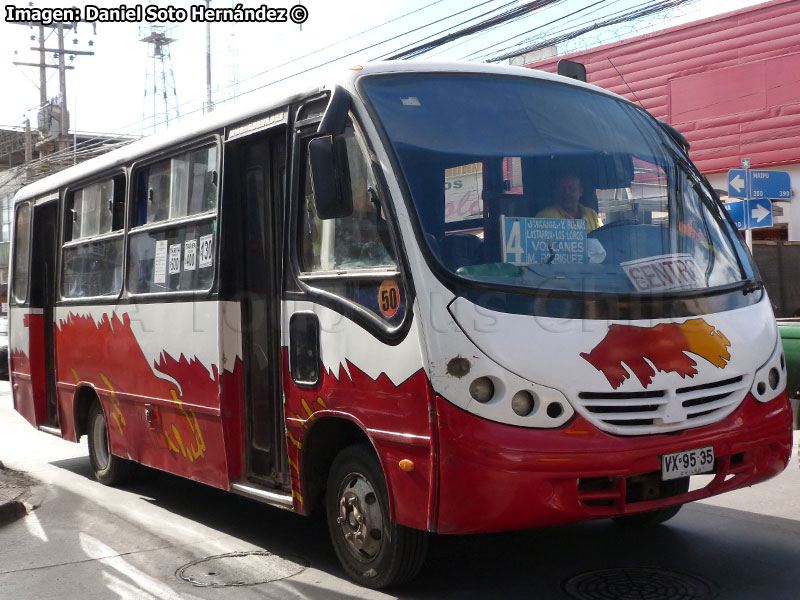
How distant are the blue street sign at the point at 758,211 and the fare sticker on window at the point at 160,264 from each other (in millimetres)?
9332

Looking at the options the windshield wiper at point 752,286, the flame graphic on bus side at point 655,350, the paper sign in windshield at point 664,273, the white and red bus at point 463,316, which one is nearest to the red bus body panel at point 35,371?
the white and red bus at point 463,316

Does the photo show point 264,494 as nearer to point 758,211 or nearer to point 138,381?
point 138,381

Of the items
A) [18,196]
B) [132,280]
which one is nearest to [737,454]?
[132,280]

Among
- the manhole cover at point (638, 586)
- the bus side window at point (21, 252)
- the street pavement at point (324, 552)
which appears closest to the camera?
the manhole cover at point (638, 586)

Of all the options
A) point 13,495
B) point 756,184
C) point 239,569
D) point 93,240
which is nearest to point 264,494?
point 239,569

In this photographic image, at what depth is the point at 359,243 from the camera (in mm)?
5160

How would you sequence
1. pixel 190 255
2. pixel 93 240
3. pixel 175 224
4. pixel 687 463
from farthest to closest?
pixel 93 240 → pixel 175 224 → pixel 190 255 → pixel 687 463

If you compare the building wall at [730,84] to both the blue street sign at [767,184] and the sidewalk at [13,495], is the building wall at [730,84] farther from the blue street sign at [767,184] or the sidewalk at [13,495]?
the sidewalk at [13,495]

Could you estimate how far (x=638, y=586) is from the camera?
496cm

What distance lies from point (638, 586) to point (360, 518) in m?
1.44

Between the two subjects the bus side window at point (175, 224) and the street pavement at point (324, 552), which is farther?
the bus side window at point (175, 224)

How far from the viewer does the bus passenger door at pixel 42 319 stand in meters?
9.83

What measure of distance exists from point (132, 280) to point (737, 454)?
4.75 m

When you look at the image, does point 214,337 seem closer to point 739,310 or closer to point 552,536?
point 552,536
